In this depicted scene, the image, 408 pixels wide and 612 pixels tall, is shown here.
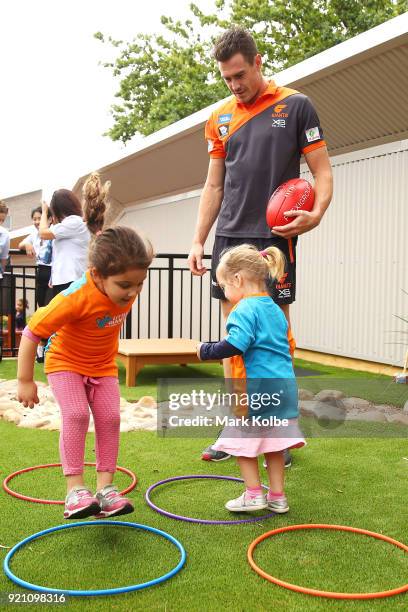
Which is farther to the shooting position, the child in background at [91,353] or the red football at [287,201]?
the red football at [287,201]

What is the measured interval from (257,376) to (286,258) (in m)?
0.77

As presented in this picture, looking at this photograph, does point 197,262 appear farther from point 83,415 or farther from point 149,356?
point 149,356

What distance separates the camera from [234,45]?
3.00m

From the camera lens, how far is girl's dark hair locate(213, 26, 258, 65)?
3.00 m

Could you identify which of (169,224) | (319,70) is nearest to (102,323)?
(319,70)

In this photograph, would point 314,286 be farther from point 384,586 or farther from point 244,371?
point 384,586

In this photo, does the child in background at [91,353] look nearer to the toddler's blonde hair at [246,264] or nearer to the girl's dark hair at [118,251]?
the girl's dark hair at [118,251]

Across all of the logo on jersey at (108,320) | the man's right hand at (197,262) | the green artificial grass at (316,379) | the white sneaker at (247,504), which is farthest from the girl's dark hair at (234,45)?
the green artificial grass at (316,379)

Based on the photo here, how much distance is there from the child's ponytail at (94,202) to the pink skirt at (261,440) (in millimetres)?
1192

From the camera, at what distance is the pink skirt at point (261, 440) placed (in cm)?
257

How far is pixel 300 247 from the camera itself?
9.12m

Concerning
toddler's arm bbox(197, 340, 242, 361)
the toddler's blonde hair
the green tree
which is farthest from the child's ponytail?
the green tree

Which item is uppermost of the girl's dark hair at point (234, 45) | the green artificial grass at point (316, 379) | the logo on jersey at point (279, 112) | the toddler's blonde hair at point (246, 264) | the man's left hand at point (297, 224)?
the girl's dark hair at point (234, 45)

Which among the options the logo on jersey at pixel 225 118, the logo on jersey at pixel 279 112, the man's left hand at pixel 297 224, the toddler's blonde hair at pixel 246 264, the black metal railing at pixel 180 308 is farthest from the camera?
the black metal railing at pixel 180 308
